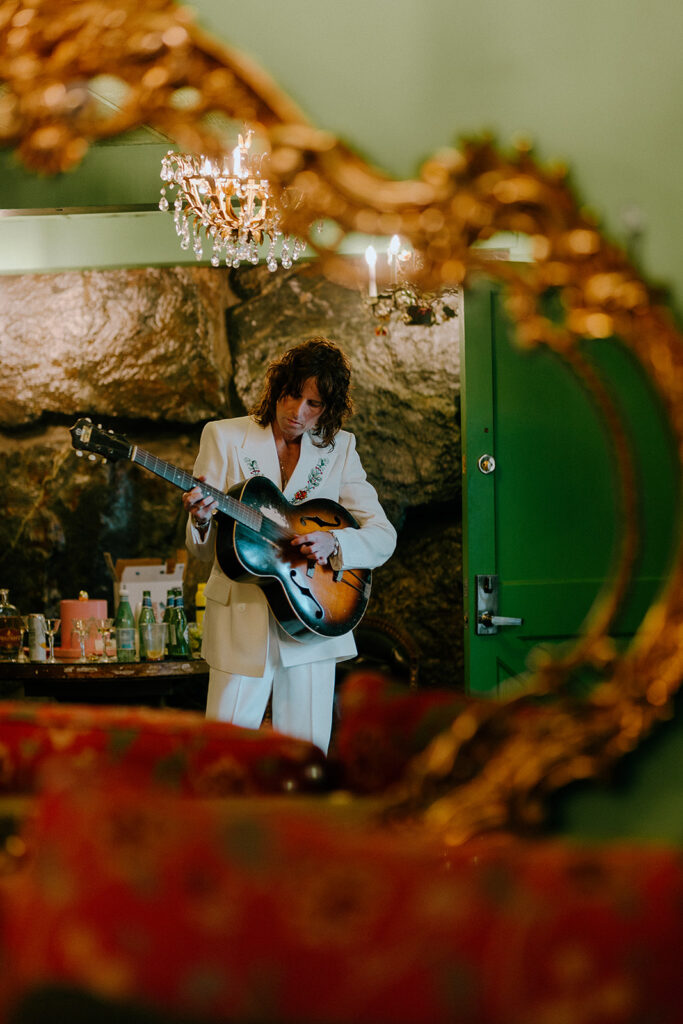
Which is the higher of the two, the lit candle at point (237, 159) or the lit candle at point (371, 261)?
the lit candle at point (237, 159)

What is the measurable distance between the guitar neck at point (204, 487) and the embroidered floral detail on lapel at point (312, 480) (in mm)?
68

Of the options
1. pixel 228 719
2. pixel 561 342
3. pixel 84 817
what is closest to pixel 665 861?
pixel 84 817

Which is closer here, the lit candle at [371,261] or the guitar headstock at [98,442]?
the lit candle at [371,261]

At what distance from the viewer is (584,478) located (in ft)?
3.66

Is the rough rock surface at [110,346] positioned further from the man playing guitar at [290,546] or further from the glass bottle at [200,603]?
the glass bottle at [200,603]

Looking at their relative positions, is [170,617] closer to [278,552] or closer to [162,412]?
[278,552]

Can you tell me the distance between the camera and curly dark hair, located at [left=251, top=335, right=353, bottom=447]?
57.9 inches

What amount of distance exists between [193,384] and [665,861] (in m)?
1.22

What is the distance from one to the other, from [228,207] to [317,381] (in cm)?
39

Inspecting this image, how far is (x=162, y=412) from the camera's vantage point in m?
1.56

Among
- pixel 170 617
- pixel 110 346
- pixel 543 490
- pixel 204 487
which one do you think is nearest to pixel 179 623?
pixel 170 617

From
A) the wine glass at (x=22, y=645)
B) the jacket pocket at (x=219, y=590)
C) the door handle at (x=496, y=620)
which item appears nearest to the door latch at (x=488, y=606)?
the door handle at (x=496, y=620)

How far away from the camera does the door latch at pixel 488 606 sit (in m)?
1.25

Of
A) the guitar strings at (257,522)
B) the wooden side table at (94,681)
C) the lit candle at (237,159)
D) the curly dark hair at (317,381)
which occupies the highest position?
the lit candle at (237,159)
